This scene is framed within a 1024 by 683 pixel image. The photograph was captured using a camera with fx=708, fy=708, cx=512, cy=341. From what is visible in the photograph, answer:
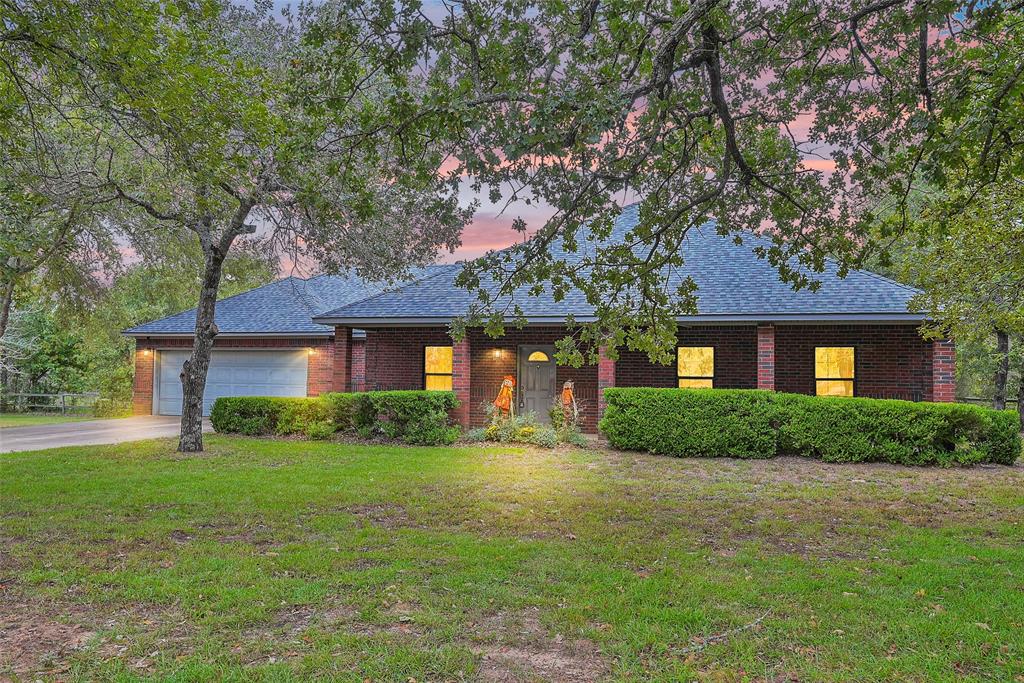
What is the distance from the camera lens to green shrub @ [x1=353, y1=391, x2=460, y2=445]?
14031 mm

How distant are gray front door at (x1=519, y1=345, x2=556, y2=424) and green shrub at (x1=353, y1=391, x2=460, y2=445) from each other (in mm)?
2721

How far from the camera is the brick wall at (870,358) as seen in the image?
14656 mm

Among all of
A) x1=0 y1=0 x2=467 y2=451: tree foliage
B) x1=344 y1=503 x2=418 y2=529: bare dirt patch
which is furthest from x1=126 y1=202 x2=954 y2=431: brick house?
x1=0 y1=0 x2=467 y2=451: tree foliage

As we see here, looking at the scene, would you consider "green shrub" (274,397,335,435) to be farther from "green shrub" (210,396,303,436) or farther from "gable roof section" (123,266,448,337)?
"gable roof section" (123,266,448,337)

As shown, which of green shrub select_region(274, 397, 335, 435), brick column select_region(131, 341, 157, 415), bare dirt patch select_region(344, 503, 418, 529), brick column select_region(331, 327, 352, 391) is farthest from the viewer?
brick column select_region(131, 341, 157, 415)

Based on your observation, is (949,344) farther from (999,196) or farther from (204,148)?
(204,148)

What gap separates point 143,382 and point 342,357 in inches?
391

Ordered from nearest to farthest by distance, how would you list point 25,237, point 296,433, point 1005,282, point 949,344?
point 25,237 → point 1005,282 → point 949,344 → point 296,433

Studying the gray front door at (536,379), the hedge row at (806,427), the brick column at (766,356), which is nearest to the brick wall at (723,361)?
the brick column at (766,356)

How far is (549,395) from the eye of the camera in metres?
16.9

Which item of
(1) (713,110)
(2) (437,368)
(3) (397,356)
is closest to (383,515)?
(1) (713,110)

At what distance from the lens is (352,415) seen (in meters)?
14.8

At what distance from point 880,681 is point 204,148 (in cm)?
755

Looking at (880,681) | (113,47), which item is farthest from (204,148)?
(880,681)
